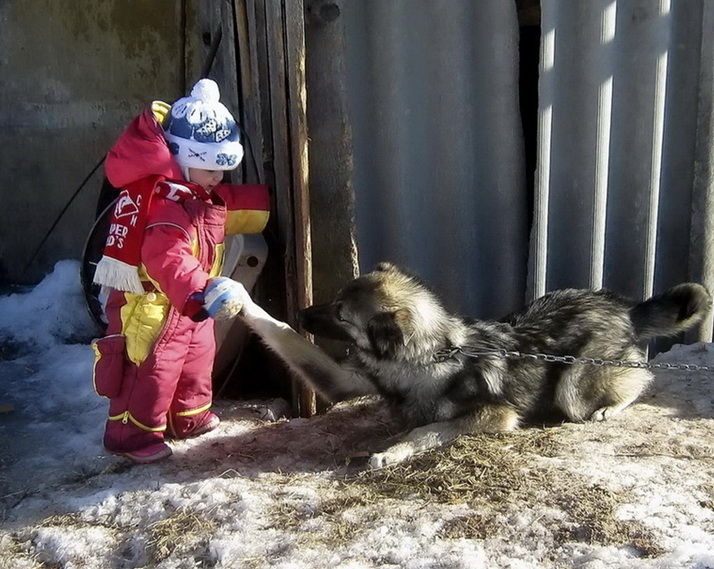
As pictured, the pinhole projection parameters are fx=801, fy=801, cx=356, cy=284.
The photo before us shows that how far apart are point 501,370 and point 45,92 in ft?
13.5

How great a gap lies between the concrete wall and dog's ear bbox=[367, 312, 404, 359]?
306 cm

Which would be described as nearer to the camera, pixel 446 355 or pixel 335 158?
pixel 446 355

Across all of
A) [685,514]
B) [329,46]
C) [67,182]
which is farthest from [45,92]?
[685,514]

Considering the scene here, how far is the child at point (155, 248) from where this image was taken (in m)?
3.48

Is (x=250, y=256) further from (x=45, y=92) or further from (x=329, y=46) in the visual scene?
(x=45, y=92)

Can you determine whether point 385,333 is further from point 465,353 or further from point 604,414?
point 604,414

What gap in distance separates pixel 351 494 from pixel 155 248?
4.36 feet

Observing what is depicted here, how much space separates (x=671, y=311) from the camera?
422cm

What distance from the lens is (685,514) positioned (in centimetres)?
298

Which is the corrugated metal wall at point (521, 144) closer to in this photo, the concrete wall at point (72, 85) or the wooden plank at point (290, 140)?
the wooden plank at point (290, 140)

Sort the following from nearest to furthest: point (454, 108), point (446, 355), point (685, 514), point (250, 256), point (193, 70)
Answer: point (685, 514) → point (446, 355) → point (250, 256) → point (454, 108) → point (193, 70)

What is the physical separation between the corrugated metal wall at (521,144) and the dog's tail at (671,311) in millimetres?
509

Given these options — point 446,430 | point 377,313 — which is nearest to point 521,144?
point 377,313

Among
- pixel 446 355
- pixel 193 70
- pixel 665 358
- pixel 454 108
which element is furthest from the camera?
pixel 193 70
